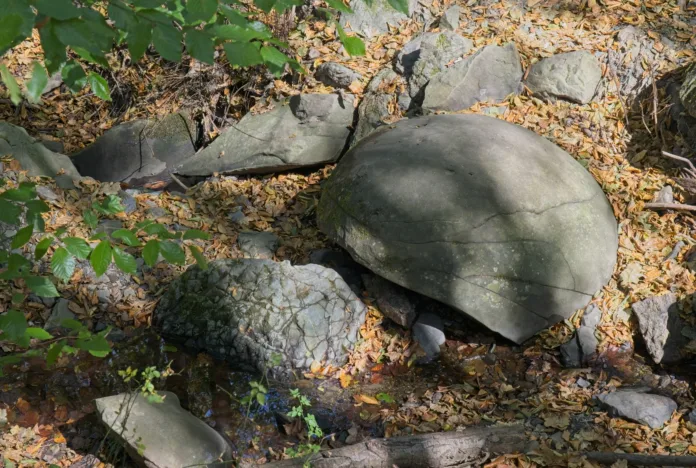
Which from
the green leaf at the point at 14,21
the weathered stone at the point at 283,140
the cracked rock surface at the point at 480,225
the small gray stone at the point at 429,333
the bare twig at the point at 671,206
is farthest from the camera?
the weathered stone at the point at 283,140

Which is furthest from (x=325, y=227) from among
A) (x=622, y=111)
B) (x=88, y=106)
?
(x=88, y=106)

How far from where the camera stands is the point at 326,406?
13.8 ft

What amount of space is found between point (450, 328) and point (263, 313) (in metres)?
1.40

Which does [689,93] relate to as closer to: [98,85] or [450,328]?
[450,328]

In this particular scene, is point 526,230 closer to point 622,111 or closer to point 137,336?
point 622,111

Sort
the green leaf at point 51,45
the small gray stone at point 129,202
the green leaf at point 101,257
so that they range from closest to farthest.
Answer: the green leaf at point 51,45 → the green leaf at point 101,257 → the small gray stone at point 129,202

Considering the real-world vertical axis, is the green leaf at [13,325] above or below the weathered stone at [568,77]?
above

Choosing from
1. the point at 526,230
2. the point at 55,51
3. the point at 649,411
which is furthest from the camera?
the point at 526,230

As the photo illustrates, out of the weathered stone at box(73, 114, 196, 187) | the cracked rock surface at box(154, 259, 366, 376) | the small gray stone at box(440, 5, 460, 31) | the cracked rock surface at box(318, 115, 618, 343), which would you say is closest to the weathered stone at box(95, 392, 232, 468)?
the cracked rock surface at box(154, 259, 366, 376)

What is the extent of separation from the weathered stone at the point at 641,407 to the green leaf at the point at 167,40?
11.3ft

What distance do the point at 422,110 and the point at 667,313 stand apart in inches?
112

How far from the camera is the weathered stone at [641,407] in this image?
12.7 ft

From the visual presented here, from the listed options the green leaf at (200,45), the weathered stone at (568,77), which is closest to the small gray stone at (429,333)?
the weathered stone at (568,77)

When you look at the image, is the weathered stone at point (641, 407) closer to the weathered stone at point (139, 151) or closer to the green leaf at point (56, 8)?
the green leaf at point (56, 8)
